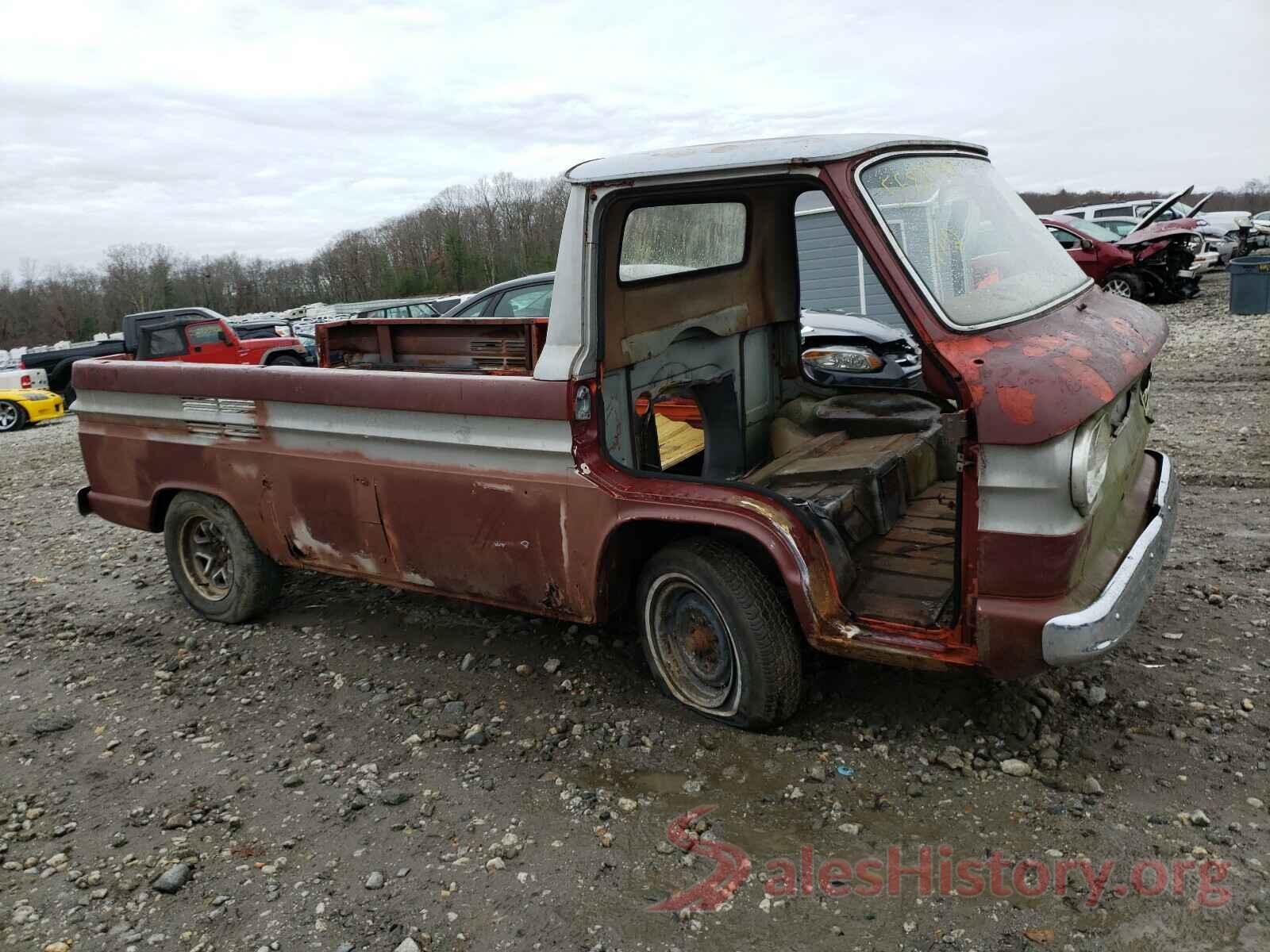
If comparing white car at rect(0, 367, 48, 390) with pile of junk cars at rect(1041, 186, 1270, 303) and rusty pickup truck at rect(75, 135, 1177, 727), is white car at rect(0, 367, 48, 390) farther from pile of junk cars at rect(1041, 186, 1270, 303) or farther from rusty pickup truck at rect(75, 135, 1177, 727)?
pile of junk cars at rect(1041, 186, 1270, 303)

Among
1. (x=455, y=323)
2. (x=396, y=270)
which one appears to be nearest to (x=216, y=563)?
(x=455, y=323)

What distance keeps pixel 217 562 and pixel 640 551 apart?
2636 mm

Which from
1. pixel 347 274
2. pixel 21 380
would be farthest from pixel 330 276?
pixel 21 380

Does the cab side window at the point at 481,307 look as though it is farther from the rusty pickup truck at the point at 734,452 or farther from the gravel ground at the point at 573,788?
the gravel ground at the point at 573,788

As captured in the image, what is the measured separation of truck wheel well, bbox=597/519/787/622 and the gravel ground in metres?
0.49

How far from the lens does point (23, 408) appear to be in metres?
16.9

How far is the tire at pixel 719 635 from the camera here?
129 inches

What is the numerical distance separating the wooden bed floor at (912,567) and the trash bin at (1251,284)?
12409 mm

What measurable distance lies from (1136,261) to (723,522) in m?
15.1

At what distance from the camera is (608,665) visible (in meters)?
4.10

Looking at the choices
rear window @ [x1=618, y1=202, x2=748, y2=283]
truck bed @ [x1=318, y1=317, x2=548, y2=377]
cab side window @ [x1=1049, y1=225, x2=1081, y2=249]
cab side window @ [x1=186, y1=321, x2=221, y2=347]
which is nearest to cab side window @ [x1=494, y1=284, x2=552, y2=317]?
truck bed @ [x1=318, y1=317, x2=548, y2=377]

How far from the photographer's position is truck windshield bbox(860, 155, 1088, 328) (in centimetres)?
302

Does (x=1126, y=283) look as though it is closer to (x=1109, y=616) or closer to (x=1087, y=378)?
(x=1087, y=378)

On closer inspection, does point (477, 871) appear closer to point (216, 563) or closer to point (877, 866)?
point (877, 866)
